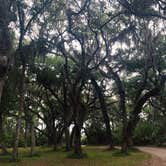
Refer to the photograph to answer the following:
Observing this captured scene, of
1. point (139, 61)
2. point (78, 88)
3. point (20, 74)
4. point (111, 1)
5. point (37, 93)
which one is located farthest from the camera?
point (37, 93)

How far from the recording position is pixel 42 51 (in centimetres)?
2266

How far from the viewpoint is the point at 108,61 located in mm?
29547

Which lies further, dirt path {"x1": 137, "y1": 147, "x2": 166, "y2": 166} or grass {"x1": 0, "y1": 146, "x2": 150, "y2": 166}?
grass {"x1": 0, "y1": 146, "x2": 150, "y2": 166}

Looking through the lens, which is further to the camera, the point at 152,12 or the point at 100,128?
the point at 100,128

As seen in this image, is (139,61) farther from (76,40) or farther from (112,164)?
(112,164)

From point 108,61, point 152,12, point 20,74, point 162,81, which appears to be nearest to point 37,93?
point 108,61

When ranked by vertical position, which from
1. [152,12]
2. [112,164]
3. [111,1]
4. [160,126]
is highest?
[111,1]

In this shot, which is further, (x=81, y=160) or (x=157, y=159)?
(x=157, y=159)

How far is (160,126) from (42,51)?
27251 millimetres

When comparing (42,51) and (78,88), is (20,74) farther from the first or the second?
(78,88)

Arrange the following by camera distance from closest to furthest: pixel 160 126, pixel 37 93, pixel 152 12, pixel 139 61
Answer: pixel 152 12 → pixel 139 61 → pixel 37 93 → pixel 160 126

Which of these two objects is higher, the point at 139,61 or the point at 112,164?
the point at 139,61

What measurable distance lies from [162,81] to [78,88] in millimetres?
5795

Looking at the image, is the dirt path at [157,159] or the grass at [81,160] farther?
the grass at [81,160]
